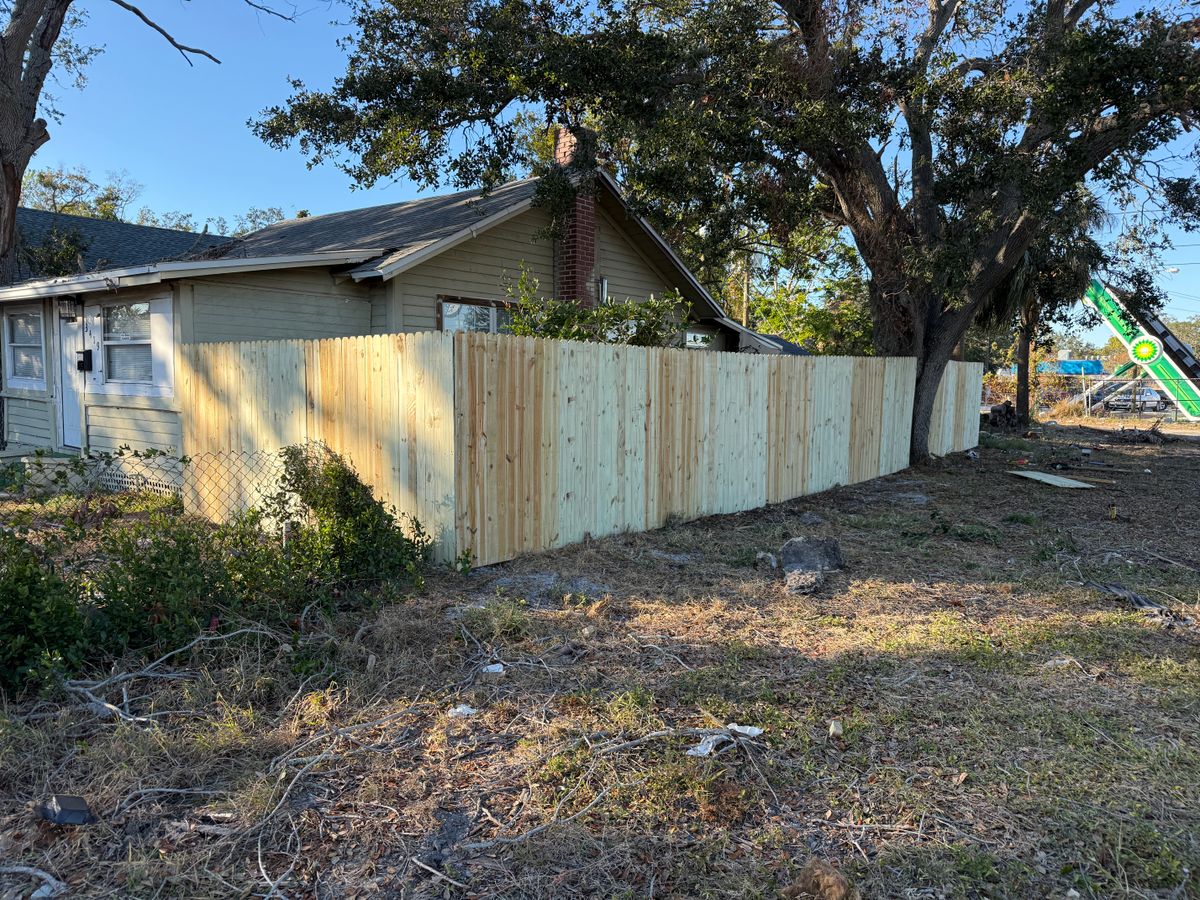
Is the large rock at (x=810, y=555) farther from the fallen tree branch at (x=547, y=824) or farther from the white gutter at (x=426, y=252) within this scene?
the white gutter at (x=426, y=252)

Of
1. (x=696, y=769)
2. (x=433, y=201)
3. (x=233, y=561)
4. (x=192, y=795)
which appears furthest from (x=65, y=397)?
(x=696, y=769)

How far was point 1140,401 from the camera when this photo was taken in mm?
32719

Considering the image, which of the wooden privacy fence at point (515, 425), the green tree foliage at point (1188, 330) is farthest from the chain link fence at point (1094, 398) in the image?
the green tree foliage at point (1188, 330)

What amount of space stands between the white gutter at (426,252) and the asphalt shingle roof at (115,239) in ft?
22.6

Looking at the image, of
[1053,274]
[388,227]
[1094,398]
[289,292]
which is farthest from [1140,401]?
[289,292]

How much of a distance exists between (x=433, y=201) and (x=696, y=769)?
510 inches

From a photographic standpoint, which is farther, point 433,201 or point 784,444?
point 433,201

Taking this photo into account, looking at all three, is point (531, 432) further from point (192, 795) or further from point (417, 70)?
point (417, 70)

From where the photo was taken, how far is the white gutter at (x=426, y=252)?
32.4 feet

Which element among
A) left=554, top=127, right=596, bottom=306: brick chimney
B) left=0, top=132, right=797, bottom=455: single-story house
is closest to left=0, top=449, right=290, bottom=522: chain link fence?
left=0, top=132, right=797, bottom=455: single-story house

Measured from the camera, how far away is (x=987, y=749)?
10.7 feet

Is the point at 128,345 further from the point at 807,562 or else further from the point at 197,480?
the point at 807,562

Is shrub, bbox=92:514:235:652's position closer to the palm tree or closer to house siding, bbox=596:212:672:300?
house siding, bbox=596:212:672:300

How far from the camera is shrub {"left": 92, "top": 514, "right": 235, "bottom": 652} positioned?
4137mm
